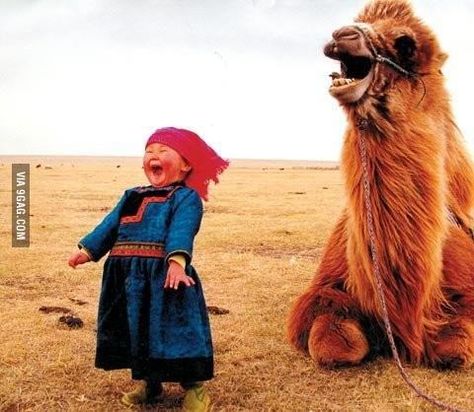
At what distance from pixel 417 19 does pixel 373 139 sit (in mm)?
783

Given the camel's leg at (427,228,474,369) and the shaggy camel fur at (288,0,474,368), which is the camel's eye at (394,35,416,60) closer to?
the shaggy camel fur at (288,0,474,368)

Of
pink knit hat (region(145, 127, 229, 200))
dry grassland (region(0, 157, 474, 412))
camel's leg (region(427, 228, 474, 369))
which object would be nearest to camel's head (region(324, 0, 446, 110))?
pink knit hat (region(145, 127, 229, 200))

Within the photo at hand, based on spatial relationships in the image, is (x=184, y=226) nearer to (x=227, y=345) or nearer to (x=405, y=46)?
(x=405, y=46)

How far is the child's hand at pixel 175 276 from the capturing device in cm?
305

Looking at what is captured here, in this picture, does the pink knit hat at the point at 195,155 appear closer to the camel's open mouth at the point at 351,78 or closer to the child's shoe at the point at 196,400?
the camel's open mouth at the point at 351,78

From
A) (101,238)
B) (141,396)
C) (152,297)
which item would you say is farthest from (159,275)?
(141,396)

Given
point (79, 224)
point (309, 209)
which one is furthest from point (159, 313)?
point (309, 209)

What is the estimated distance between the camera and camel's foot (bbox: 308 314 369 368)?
383cm

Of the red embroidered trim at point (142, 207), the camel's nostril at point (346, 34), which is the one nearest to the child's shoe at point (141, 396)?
the red embroidered trim at point (142, 207)

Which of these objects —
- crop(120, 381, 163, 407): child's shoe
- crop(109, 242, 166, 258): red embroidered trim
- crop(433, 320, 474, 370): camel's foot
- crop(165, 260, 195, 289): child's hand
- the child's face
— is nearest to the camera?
crop(165, 260, 195, 289): child's hand

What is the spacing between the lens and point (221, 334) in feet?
15.6

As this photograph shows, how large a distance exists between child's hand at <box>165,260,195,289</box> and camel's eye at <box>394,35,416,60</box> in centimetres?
152

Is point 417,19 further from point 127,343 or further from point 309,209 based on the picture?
point 309,209

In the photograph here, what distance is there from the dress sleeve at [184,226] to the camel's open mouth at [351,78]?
0.81 m
